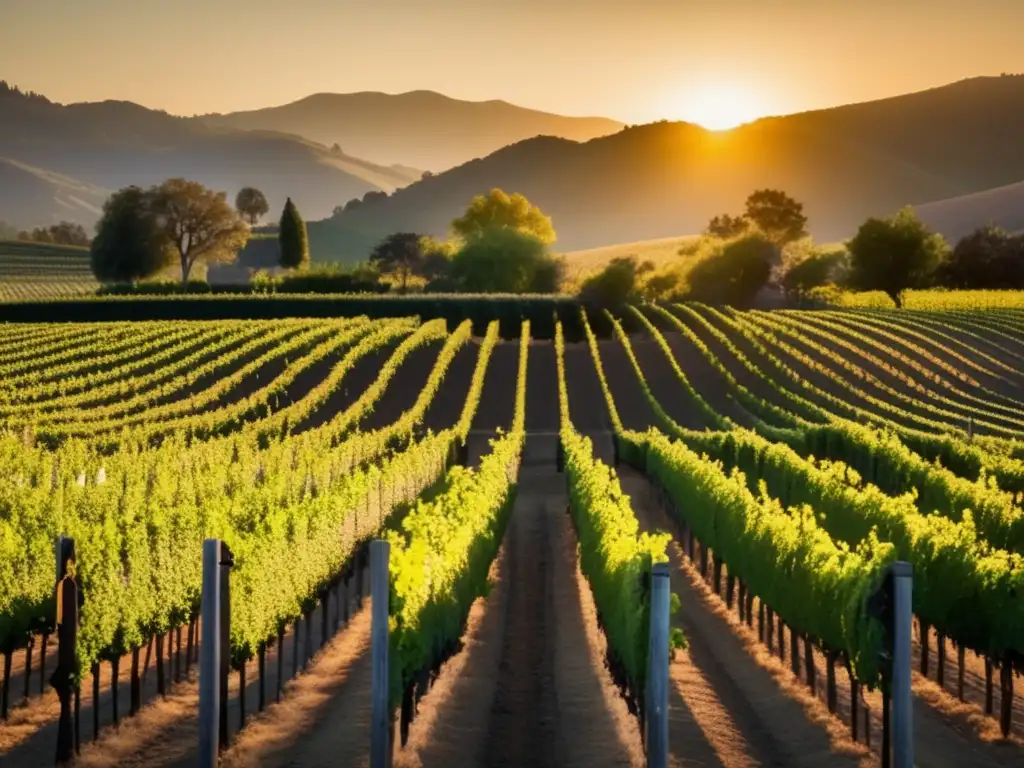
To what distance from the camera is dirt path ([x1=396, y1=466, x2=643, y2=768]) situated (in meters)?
16.2

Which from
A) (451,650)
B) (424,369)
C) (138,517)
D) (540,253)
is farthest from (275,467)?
(540,253)

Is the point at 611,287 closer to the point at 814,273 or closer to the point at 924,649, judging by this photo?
the point at 814,273

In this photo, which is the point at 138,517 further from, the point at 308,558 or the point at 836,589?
the point at 836,589

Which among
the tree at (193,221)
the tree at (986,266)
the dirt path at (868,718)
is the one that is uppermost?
the tree at (193,221)

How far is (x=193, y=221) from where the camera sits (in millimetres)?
122188

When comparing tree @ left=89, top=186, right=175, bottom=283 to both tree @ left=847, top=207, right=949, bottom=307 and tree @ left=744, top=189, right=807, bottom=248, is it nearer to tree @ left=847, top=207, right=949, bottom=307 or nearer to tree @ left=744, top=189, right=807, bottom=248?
tree @ left=847, top=207, right=949, bottom=307

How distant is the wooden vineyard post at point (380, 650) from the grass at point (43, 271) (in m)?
116

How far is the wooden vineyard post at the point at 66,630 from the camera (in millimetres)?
15062

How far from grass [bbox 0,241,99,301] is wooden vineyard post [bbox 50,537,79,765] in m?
113

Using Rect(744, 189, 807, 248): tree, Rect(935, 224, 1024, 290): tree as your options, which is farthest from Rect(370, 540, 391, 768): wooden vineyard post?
Rect(744, 189, 807, 248): tree

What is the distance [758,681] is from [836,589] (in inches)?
122

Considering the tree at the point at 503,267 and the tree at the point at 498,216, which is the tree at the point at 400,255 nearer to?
the tree at the point at 503,267

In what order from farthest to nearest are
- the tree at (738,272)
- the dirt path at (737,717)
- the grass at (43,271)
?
1. the grass at (43,271)
2. the tree at (738,272)
3. the dirt path at (737,717)

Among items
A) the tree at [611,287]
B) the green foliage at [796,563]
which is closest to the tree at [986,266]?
the tree at [611,287]
